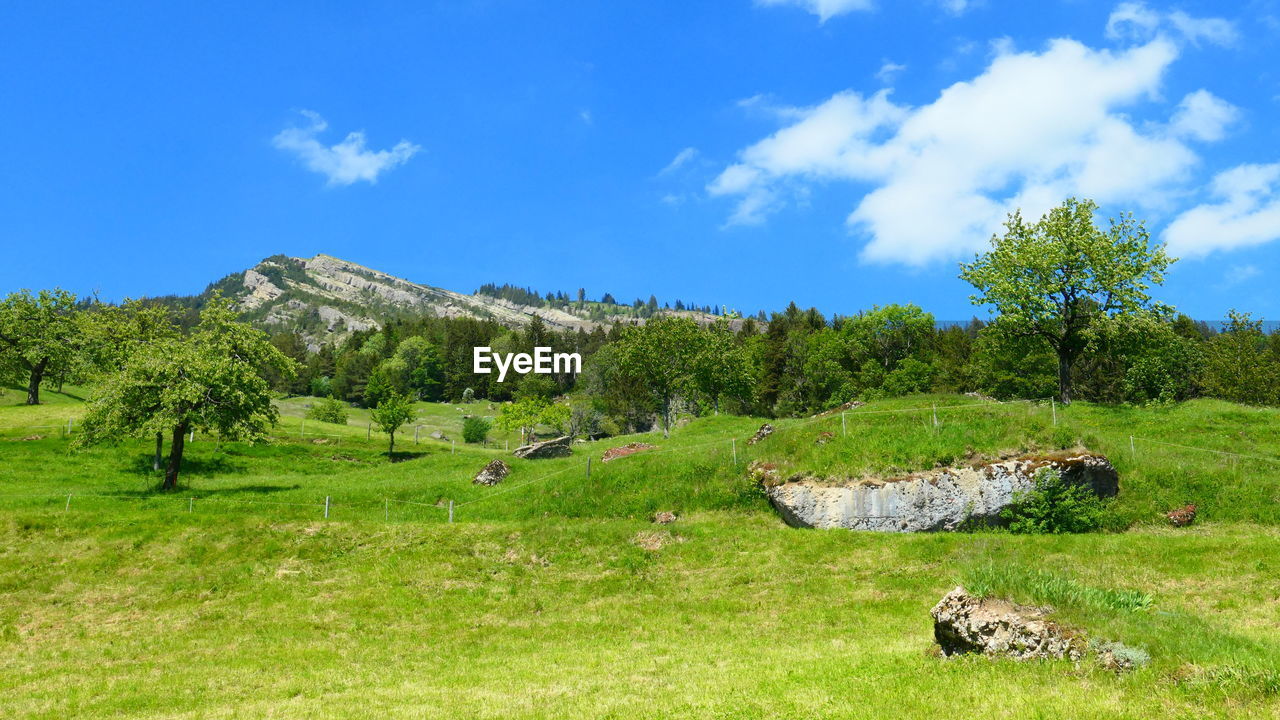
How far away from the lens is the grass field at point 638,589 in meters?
13.8

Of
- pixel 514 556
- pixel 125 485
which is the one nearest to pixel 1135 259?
pixel 514 556

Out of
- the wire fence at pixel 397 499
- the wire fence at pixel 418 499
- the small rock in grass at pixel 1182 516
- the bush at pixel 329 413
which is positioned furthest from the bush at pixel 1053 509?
the bush at pixel 329 413

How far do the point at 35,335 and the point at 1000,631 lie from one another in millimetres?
89762

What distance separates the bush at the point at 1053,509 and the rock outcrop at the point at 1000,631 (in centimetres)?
1546

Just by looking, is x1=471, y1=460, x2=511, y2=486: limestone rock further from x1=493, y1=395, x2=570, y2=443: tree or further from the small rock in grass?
x1=493, y1=395, x2=570, y2=443: tree

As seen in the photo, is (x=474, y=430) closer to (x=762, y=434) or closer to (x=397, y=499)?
(x=397, y=499)

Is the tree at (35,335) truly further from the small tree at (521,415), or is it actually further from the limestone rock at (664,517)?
the limestone rock at (664,517)

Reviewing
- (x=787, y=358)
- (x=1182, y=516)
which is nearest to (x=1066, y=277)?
(x=1182, y=516)

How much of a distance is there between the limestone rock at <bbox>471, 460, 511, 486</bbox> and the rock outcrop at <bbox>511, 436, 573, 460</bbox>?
6.63 meters

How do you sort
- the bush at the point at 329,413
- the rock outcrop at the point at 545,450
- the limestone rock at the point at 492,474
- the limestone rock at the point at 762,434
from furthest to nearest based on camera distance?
the bush at the point at 329,413 → the rock outcrop at the point at 545,450 → the limestone rock at the point at 492,474 → the limestone rock at the point at 762,434

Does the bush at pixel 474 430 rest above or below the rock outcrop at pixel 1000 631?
above

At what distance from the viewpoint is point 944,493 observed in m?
29.4

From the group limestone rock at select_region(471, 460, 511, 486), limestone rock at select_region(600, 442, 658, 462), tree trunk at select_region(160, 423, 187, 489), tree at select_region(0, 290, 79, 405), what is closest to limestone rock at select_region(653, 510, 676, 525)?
limestone rock at select_region(471, 460, 511, 486)

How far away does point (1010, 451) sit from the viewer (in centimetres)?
3019
